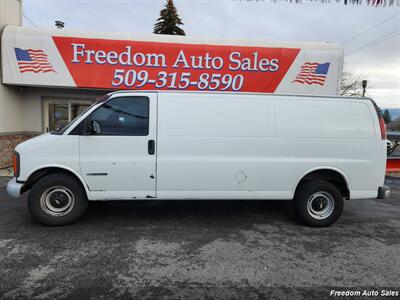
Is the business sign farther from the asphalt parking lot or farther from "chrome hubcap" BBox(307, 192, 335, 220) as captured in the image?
"chrome hubcap" BBox(307, 192, 335, 220)

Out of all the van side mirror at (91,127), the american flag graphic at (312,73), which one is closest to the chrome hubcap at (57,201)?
the van side mirror at (91,127)

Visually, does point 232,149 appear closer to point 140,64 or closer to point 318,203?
point 318,203

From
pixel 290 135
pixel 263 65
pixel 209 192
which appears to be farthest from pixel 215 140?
pixel 263 65

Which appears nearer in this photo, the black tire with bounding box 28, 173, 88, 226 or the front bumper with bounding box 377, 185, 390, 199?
the black tire with bounding box 28, 173, 88, 226

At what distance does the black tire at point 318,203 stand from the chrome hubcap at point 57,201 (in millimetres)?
3723

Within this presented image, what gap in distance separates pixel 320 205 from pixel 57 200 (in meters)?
4.31

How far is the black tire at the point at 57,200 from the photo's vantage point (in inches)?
159

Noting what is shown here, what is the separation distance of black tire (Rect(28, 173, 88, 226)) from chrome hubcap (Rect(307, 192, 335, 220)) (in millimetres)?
3742

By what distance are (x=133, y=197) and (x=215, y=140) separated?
1595mm

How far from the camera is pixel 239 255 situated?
3.47m

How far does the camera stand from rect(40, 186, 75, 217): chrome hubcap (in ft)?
13.4

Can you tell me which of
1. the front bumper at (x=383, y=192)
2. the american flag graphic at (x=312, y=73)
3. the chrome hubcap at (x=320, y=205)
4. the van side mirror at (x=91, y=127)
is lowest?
the chrome hubcap at (x=320, y=205)

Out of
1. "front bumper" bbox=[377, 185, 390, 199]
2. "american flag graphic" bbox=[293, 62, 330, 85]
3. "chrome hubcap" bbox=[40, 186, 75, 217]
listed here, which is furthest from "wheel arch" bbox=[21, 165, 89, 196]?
"american flag graphic" bbox=[293, 62, 330, 85]

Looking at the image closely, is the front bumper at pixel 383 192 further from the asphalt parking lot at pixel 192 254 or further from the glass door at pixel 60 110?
the glass door at pixel 60 110
